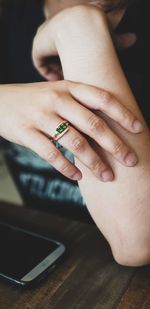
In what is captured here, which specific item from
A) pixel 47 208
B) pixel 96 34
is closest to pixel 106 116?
pixel 96 34

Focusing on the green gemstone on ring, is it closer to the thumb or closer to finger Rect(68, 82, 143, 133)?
finger Rect(68, 82, 143, 133)

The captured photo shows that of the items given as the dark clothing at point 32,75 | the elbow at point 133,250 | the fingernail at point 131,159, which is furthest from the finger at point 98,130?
the dark clothing at point 32,75

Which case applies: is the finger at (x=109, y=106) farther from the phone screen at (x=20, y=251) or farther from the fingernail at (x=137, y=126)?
the phone screen at (x=20, y=251)

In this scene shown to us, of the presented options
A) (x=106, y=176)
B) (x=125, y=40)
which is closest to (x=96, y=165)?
(x=106, y=176)

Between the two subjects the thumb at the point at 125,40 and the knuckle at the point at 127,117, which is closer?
the knuckle at the point at 127,117

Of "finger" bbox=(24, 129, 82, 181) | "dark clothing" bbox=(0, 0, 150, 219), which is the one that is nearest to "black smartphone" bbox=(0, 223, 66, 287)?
"finger" bbox=(24, 129, 82, 181)

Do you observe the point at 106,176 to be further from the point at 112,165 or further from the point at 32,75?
the point at 32,75
